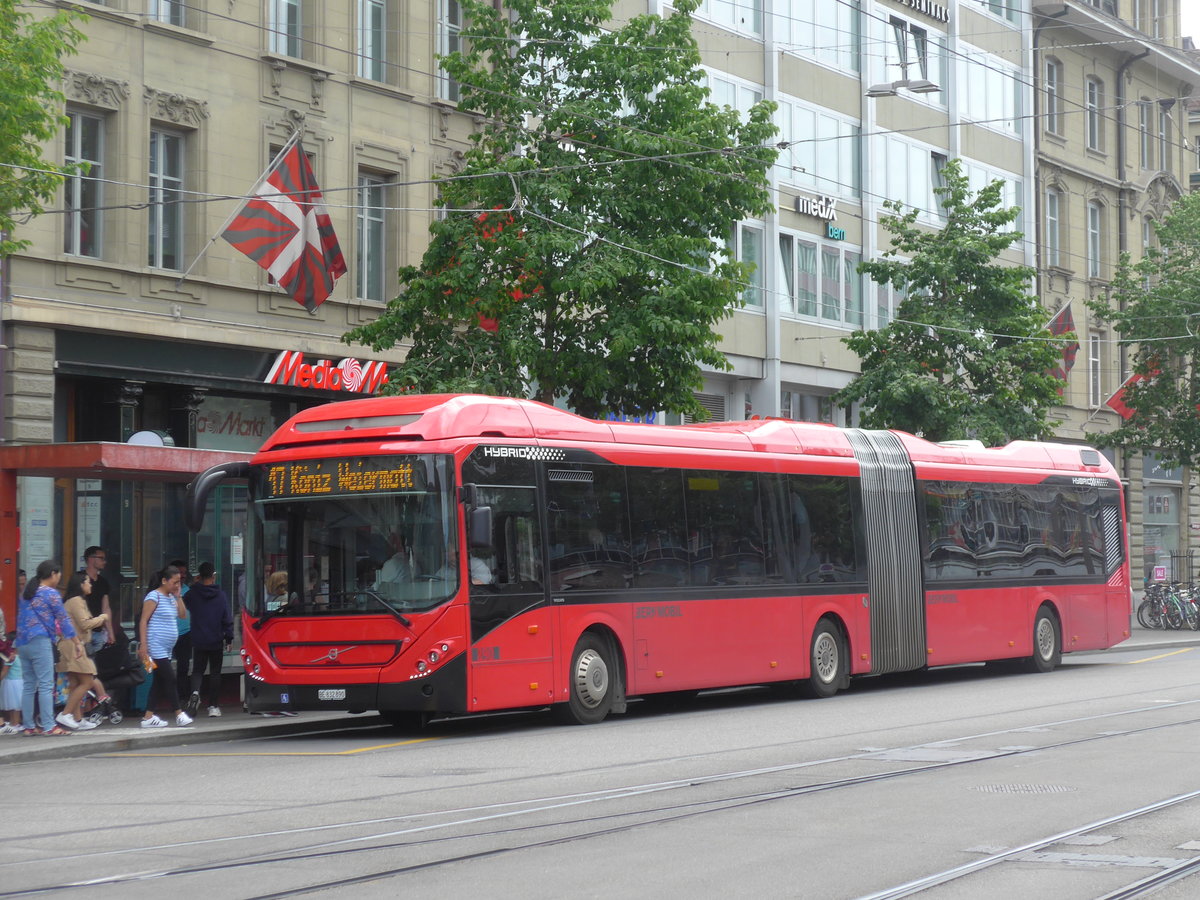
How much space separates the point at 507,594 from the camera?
16.5 meters

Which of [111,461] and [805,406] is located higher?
[805,406]

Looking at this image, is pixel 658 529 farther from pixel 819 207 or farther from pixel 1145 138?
pixel 1145 138

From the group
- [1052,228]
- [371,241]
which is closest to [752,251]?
[371,241]

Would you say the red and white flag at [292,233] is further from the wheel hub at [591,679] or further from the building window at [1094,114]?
the building window at [1094,114]

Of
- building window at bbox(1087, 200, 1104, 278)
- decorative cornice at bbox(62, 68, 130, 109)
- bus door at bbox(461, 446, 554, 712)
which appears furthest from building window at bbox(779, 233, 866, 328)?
bus door at bbox(461, 446, 554, 712)

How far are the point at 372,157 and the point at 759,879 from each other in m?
20.7

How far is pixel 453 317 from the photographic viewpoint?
23438mm

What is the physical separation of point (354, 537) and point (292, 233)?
9.09m

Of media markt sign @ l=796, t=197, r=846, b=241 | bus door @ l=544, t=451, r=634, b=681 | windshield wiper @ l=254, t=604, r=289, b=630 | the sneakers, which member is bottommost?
the sneakers

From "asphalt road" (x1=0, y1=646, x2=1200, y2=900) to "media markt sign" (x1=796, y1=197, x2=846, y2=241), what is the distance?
Result: 22.0 meters

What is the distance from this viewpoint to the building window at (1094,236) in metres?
50.2

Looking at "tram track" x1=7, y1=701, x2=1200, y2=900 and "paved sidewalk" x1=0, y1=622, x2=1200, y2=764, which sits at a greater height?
"tram track" x1=7, y1=701, x2=1200, y2=900

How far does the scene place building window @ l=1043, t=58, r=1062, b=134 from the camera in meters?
48.2

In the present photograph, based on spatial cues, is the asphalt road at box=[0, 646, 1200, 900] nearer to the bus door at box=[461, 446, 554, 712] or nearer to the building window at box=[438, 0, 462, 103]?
the bus door at box=[461, 446, 554, 712]
